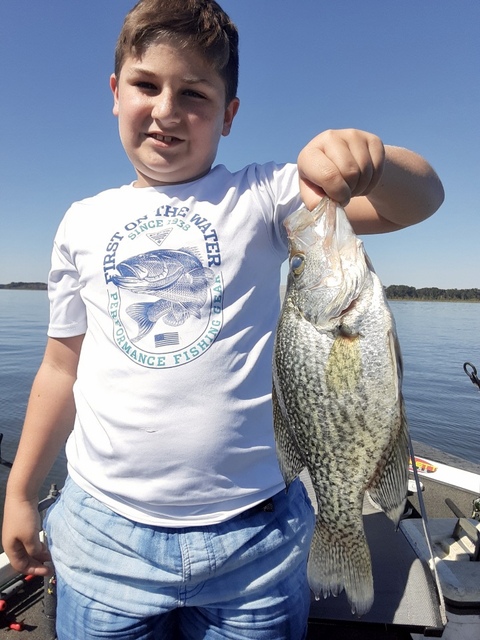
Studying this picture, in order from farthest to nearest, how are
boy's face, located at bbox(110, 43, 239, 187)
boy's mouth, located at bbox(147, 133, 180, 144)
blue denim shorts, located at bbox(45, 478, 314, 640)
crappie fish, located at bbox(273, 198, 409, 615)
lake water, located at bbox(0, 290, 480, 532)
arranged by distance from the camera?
lake water, located at bbox(0, 290, 480, 532), boy's mouth, located at bbox(147, 133, 180, 144), boy's face, located at bbox(110, 43, 239, 187), blue denim shorts, located at bbox(45, 478, 314, 640), crappie fish, located at bbox(273, 198, 409, 615)

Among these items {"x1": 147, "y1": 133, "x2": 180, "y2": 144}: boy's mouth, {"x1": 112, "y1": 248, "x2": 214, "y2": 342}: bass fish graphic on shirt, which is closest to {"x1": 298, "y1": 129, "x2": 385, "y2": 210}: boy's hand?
{"x1": 112, "y1": 248, "x2": 214, "y2": 342}: bass fish graphic on shirt

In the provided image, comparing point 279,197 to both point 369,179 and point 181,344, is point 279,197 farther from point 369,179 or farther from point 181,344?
point 181,344

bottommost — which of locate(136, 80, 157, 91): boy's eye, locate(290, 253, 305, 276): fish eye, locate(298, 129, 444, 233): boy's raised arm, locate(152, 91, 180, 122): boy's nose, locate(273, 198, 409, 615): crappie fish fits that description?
locate(273, 198, 409, 615): crappie fish

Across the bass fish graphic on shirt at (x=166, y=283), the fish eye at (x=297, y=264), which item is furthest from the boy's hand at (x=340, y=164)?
the bass fish graphic on shirt at (x=166, y=283)

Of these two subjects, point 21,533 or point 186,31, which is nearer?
point 186,31

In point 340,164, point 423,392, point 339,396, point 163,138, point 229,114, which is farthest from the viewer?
point 423,392

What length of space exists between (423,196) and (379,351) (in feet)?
2.09

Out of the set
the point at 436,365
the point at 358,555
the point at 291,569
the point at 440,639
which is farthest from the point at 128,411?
the point at 436,365

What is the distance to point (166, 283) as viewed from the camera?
68.2 inches

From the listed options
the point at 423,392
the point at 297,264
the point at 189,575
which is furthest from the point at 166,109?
the point at 423,392

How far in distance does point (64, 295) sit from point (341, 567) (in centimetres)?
148

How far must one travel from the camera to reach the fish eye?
1578 mm

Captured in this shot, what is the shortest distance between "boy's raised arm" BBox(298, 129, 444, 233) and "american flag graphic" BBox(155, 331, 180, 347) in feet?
2.12

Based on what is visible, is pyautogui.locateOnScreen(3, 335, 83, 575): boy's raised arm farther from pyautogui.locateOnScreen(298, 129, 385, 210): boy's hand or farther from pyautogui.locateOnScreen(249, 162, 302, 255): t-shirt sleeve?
pyautogui.locateOnScreen(298, 129, 385, 210): boy's hand
